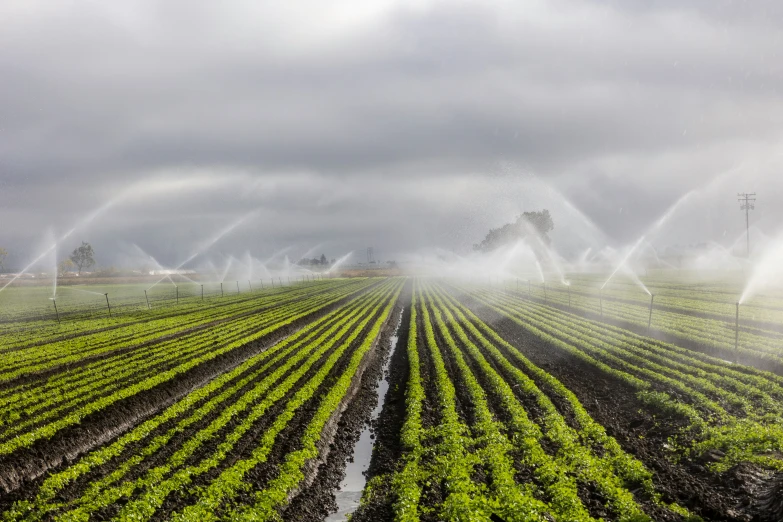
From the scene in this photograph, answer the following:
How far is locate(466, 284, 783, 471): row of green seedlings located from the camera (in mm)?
14164

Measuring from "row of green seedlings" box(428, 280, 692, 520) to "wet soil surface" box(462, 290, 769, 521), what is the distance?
0.80m

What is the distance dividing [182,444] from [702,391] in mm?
19737

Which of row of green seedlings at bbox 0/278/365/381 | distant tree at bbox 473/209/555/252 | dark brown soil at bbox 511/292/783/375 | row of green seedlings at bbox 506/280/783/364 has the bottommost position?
row of green seedlings at bbox 0/278/365/381

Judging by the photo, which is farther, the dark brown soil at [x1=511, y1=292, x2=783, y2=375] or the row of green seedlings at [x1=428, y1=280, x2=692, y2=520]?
the dark brown soil at [x1=511, y1=292, x2=783, y2=375]

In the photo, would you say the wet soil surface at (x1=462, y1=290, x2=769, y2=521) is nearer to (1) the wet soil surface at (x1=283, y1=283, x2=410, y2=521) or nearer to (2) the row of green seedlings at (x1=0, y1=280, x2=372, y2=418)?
(1) the wet soil surface at (x1=283, y1=283, x2=410, y2=521)

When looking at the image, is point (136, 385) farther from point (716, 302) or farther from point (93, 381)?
point (716, 302)

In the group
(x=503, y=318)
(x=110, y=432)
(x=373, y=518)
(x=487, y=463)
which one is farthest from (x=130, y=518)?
(x=503, y=318)

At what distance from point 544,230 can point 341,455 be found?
14475 centimetres

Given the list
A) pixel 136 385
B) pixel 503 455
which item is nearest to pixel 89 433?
pixel 136 385

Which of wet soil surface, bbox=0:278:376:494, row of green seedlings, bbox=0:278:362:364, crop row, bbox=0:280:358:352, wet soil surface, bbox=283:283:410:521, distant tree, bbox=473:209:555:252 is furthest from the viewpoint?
distant tree, bbox=473:209:555:252

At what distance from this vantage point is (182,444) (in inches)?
627

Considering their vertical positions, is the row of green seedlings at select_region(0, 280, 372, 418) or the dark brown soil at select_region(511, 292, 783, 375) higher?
the dark brown soil at select_region(511, 292, 783, 375)

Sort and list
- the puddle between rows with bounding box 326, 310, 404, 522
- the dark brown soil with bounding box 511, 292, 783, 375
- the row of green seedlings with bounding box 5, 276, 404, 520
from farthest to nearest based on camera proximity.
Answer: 1. the dark brown soil with bounding box 511, 292, 783, 375
2. the puddle between rows with bounding box 326, 310, 404, 522
3. the row of green seedlings with bounding box 5, 276, 404, 520

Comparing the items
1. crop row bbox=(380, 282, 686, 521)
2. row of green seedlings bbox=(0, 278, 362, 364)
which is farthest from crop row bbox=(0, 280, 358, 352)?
crop row bbox=(380, 282, 686, 521)
